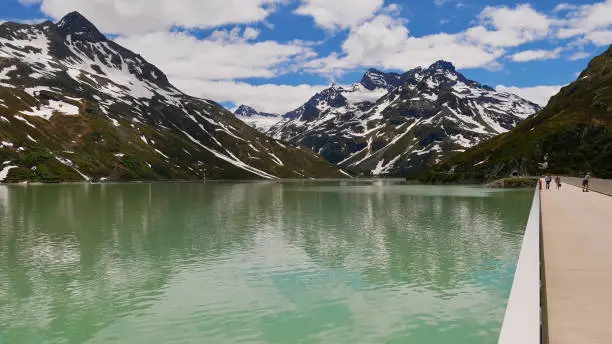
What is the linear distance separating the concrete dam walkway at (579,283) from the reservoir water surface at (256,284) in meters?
3.33

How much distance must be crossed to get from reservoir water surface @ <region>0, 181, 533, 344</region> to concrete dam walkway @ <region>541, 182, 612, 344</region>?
10.9 feet

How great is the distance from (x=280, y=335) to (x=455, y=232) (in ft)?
110

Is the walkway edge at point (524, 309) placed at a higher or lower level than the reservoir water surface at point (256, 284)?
higher

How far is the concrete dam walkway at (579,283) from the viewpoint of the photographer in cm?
1163

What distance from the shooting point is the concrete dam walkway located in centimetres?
1163

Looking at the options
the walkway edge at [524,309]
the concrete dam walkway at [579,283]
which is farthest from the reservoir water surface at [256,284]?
the concrete dam walkway at [579,283]

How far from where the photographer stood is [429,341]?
713 inches

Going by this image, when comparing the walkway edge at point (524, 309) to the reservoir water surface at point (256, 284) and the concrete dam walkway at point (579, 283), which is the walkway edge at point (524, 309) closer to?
the concrete dam walkway at point (579, 283)

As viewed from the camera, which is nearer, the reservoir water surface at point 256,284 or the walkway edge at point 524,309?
the walkway edge at point 524,309

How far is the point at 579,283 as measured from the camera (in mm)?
16609

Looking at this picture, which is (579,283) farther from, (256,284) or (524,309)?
(256,284)

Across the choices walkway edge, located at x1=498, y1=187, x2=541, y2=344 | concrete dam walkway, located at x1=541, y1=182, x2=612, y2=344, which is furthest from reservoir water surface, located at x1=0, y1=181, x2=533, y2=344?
concrete dam walkway, located at x1=541, y1=182, x2=612, y2=344

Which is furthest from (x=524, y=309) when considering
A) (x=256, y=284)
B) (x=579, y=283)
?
(x=256, y=284)

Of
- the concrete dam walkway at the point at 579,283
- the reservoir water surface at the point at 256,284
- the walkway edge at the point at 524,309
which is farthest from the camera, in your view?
the reservoir water surface at the point at 256,284
